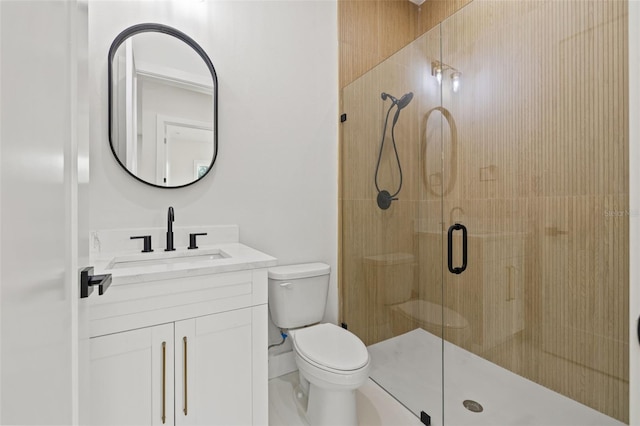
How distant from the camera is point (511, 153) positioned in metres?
1.45

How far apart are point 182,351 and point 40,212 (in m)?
0.90

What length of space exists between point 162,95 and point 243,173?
0.58m

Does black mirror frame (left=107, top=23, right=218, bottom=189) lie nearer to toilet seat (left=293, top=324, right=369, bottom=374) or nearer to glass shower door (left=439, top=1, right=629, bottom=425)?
toilet seat (left=293, top=324, right=369, bottom=374)

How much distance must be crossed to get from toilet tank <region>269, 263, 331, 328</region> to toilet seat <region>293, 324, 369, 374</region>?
93 mm

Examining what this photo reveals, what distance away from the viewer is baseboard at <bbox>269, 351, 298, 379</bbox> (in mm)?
1883

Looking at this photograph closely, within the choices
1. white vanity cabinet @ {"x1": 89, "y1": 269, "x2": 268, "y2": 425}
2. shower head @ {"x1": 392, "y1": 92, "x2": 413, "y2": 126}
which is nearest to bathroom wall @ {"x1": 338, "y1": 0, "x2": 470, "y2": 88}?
shower head @ {"x1": 392, "y1": 92, "x2": 413, "y2": 126}

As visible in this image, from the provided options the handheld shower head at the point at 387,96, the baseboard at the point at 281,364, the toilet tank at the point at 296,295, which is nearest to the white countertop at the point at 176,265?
the toilet tank at the point at 296,295

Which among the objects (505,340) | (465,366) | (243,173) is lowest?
(465,366)

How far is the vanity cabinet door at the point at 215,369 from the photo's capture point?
A: 1097 mm

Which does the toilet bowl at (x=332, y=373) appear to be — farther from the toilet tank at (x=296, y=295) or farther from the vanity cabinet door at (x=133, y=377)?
the vanity cabinet door at (x=133, y=377)

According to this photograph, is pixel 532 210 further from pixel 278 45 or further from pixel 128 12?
pixel 128 12

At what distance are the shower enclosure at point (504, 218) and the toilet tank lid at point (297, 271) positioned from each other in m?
0.37

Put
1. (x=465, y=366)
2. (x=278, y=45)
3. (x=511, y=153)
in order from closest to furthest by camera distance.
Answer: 1. (x=511, y=153)
2. (x=465, y=366)
3. (x=278, y=45)

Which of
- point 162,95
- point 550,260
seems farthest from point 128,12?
point 550,260
